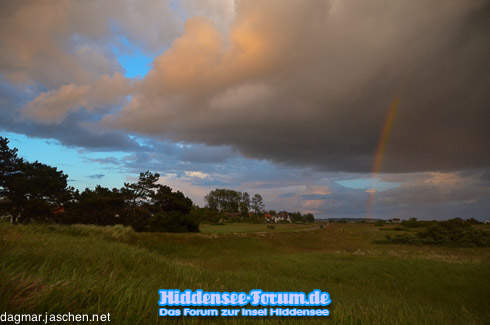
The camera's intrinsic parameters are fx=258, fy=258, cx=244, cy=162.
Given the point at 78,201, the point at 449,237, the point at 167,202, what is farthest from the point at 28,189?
the point at 449,237

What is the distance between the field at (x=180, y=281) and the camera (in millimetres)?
3359

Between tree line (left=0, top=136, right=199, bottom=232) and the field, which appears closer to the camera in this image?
the field

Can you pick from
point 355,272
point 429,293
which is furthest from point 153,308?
point 355,272

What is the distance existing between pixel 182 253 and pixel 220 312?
25099 mm

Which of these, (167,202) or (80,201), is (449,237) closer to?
(167,202)

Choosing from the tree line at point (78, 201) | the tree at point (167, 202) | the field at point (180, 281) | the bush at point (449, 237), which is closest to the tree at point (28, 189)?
the tree line at point (78, 201)

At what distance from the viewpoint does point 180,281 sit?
742 centimetres

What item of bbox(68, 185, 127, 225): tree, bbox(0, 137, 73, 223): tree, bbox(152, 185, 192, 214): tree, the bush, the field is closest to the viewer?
the field

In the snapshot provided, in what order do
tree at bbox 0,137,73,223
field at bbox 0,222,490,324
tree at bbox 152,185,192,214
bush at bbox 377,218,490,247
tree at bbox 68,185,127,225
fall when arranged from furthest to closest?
1. tree at bbox 152,185,192,214
2. bush at bbox 377,218,490,247
3. tree at bbox 68,185,127,225
4. tree at bbox 0,137,73,223
5. field at bbox 0,222,490,324

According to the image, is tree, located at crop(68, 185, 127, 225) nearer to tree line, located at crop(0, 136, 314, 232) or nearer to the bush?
tree line, located at crop(0, 136, 314, 232)

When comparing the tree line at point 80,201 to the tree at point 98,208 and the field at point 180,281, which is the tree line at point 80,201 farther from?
the field at point 180,281

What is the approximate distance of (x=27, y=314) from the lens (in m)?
2.77

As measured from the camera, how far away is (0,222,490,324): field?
11.0 ft

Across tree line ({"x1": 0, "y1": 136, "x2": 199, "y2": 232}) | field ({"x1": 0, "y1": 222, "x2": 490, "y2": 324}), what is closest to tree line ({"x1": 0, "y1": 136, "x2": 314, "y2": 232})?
tree line ({"x1": 0, "y1": 136, "x2": 199, "y2": 232})
